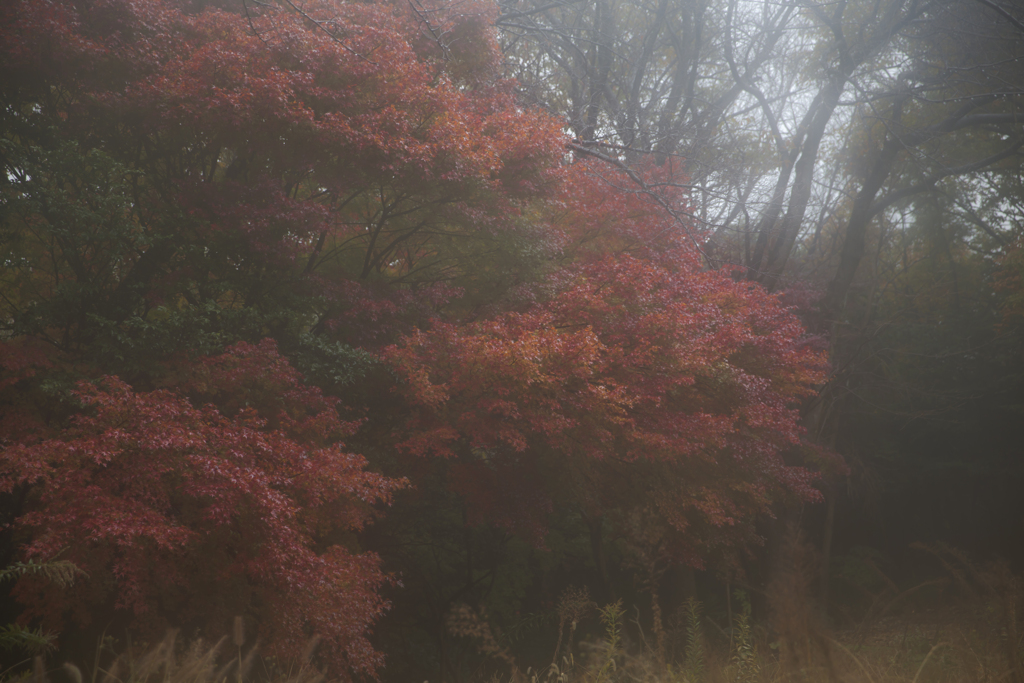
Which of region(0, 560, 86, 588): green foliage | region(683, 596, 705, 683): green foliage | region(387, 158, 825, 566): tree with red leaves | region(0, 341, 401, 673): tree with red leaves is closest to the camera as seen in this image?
region(0, 560, 86, 588): green foliage

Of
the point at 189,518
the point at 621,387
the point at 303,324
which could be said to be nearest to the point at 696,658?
the point at 189,518

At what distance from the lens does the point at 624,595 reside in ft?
45.8

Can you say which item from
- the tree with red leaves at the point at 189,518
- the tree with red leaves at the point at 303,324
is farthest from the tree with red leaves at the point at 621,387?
the tree with red leaves at the point at 189,518

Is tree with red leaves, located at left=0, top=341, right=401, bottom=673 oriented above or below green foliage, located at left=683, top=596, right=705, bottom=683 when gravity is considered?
below

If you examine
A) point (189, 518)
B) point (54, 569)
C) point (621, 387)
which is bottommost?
point (189, 518)

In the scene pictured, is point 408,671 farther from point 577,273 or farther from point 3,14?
point 3,14

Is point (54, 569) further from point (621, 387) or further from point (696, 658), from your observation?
point (621, 387)

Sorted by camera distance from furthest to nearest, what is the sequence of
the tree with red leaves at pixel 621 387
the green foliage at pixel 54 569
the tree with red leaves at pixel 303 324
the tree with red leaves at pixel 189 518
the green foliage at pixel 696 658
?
the tree with red leaves at pixel 621 387, the tree with red leaves at pixel 303 324, the tree with red leaves at pixel 189 518, the green foliage at pixel 696 658, the green foliage at pixel 54 569

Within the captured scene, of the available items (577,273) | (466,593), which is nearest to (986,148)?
(577,273)

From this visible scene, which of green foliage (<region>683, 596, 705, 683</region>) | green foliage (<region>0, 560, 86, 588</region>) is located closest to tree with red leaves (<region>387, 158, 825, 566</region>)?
green foliage (<region>683, 596, 705, 683</region>)

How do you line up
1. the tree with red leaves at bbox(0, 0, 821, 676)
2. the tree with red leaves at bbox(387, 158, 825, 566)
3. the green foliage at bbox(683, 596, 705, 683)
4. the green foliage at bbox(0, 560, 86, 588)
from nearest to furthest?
the green foliage at bbox(0, 560, 86, 588) < the green foliage at bbox(683, 596, 705, 683) < the tree with red leaves at bbox(0, 0, 821, 676) < the tree with red leaves at bbox(387, 158, 825, 566)

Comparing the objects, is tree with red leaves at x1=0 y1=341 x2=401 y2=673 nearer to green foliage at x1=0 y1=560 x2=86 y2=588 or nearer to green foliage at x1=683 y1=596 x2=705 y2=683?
green foliage at x1=0 y1=560 x2=86 y2=588

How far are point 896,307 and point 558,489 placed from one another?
13868 millimetres

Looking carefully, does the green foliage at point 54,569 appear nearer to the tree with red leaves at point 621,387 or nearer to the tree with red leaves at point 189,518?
the tree with red leaves at point 189,518
